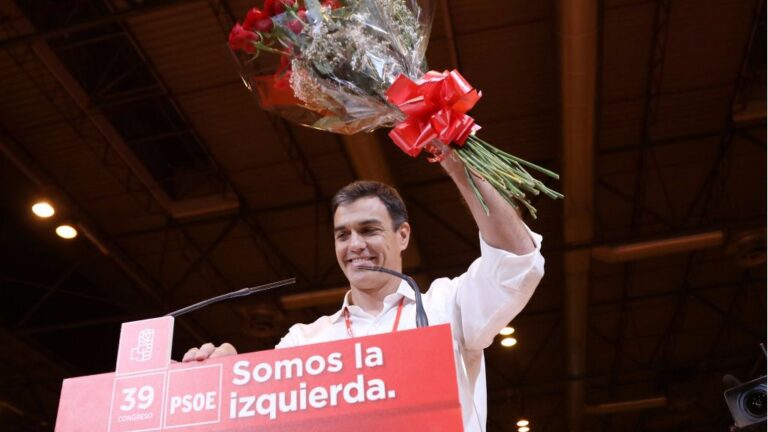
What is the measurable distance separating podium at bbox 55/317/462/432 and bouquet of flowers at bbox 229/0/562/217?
489 mm

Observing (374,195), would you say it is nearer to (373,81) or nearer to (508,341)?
(373,81)

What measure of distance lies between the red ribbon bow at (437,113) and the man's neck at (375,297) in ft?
1.43

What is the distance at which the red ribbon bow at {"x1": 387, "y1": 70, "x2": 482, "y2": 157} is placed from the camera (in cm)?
155

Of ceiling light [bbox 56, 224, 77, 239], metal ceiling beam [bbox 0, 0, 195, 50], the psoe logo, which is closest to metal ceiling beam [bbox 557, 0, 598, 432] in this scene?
metal ceiling beam [bbox 0, 0, 195, 50]

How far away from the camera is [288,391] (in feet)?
3.72

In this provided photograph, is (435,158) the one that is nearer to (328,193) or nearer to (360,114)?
(360,114)

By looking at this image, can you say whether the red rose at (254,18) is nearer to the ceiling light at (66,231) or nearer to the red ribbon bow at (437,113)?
the red ribbon bow at (437,113)

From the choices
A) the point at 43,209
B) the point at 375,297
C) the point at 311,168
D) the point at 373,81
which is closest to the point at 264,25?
the point at 373,81

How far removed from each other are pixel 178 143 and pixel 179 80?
60.5 inches

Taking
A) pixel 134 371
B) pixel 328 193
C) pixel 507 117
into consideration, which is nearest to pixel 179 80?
pixel 328 193

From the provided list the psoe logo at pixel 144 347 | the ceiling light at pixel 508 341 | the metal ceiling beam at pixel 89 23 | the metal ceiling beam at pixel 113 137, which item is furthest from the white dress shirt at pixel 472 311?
the ceiling light at pixel 508 341

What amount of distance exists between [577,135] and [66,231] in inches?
216

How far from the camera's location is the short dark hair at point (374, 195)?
6.39 feet

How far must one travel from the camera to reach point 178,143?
9.12 meters
